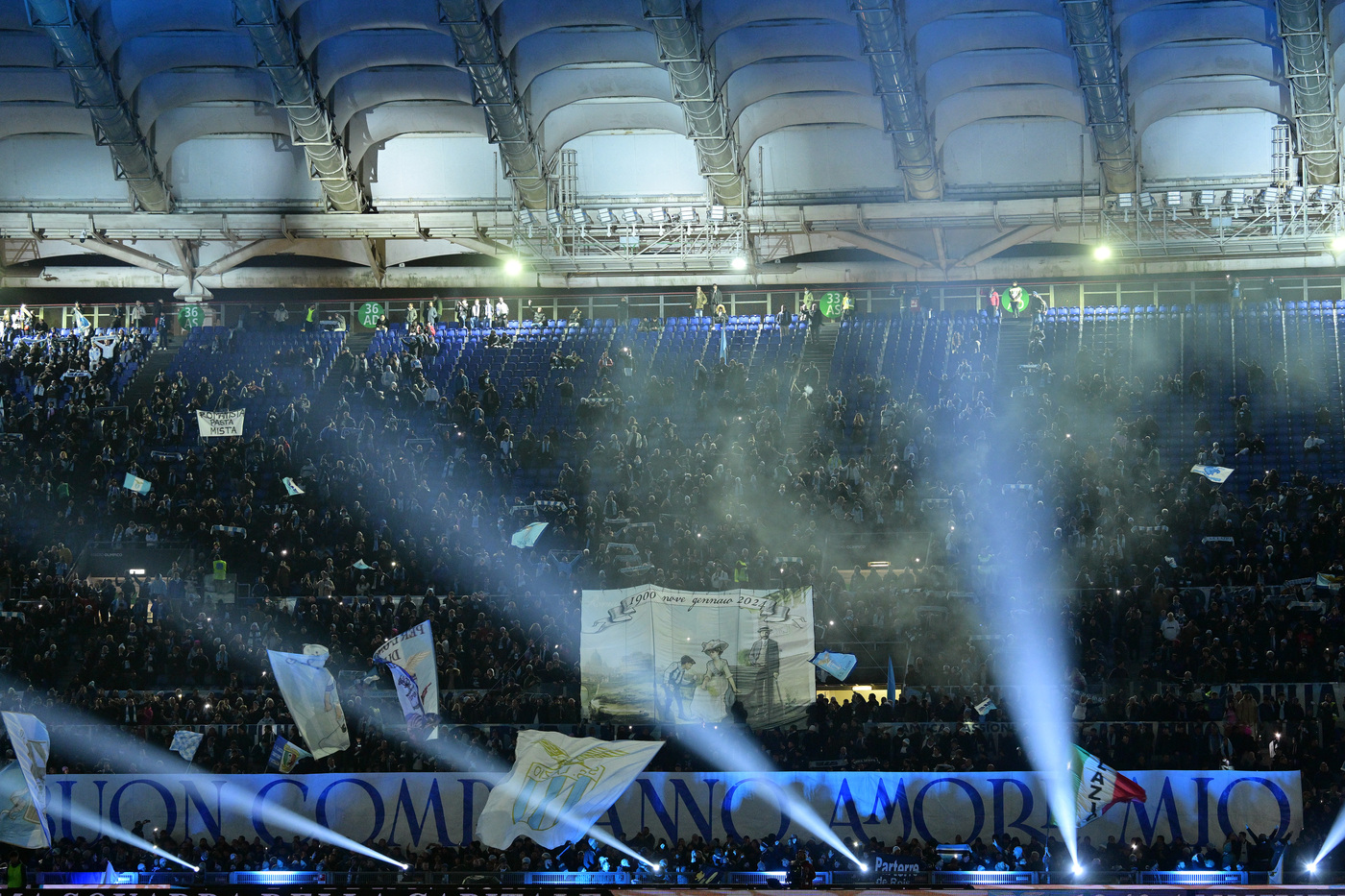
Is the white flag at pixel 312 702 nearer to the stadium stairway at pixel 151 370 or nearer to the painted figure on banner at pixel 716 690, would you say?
the painted figure on banner at pixel 716 690

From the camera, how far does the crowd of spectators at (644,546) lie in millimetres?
28203

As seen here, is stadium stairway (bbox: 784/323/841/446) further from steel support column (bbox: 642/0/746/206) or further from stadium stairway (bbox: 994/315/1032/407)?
steel support column (bbox: 642/0/746/206)

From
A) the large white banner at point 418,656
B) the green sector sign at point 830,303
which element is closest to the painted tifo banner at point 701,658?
the large white banner at point 418,656

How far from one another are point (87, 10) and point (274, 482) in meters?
13.7

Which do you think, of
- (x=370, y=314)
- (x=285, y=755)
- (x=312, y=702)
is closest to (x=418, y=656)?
(x=312, y=702)

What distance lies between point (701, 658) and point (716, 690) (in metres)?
0.63

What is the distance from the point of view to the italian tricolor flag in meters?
23.8

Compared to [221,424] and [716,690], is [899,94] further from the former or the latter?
[716,690]

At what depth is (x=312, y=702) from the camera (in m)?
27.1

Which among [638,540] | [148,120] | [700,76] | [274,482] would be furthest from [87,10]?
[638,540]

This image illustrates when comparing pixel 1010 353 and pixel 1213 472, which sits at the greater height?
pixel 1010 353

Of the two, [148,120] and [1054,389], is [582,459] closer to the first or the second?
[1054,389]

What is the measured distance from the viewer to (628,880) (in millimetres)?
23859

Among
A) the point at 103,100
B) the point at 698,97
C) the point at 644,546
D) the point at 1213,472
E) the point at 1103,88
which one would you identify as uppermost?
the point at 103,100
